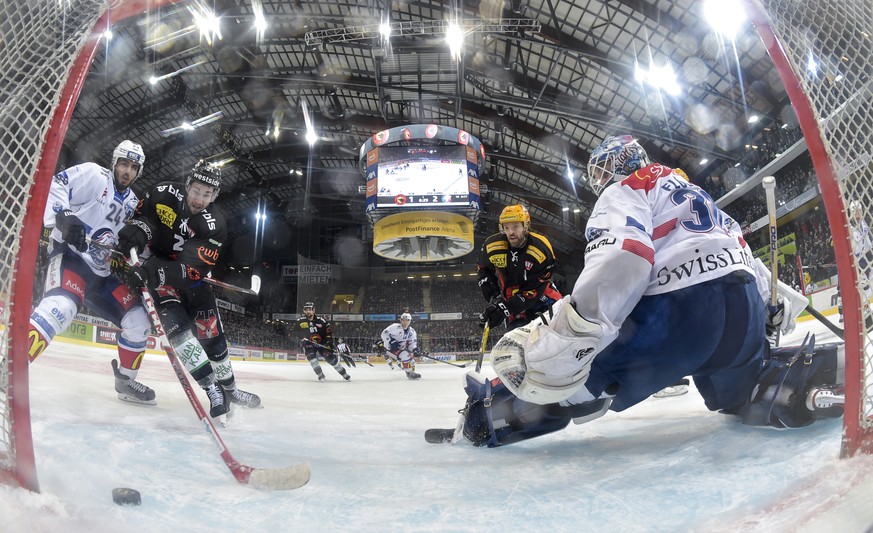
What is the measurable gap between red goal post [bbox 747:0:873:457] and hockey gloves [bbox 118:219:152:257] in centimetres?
269

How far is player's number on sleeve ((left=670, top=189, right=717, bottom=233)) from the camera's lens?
151cm

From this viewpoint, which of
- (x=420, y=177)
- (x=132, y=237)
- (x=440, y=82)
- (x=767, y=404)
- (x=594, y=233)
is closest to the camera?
(x=594, y=233)

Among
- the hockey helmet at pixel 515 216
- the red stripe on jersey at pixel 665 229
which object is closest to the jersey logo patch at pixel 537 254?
the hockey helmet at pixel 515 216

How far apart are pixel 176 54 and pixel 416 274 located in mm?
18448

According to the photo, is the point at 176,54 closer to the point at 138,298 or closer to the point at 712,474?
the point at 138,298

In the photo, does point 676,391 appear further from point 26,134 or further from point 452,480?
point 26,134

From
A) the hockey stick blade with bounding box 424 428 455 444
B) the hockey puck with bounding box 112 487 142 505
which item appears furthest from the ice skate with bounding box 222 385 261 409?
the hockey puck with bounding box 112 487 142 505

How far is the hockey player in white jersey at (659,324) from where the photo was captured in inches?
51.0

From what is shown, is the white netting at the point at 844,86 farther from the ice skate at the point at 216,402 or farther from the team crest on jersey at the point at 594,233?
the ice skate at the point at 216,402

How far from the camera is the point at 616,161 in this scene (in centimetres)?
170

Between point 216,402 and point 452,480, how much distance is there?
5.33 feet

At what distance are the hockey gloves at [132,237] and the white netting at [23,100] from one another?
1.24 meters

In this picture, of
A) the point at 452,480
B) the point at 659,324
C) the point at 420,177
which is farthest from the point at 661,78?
the point at 452,480

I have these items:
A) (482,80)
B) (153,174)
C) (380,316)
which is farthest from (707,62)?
(153,174)
